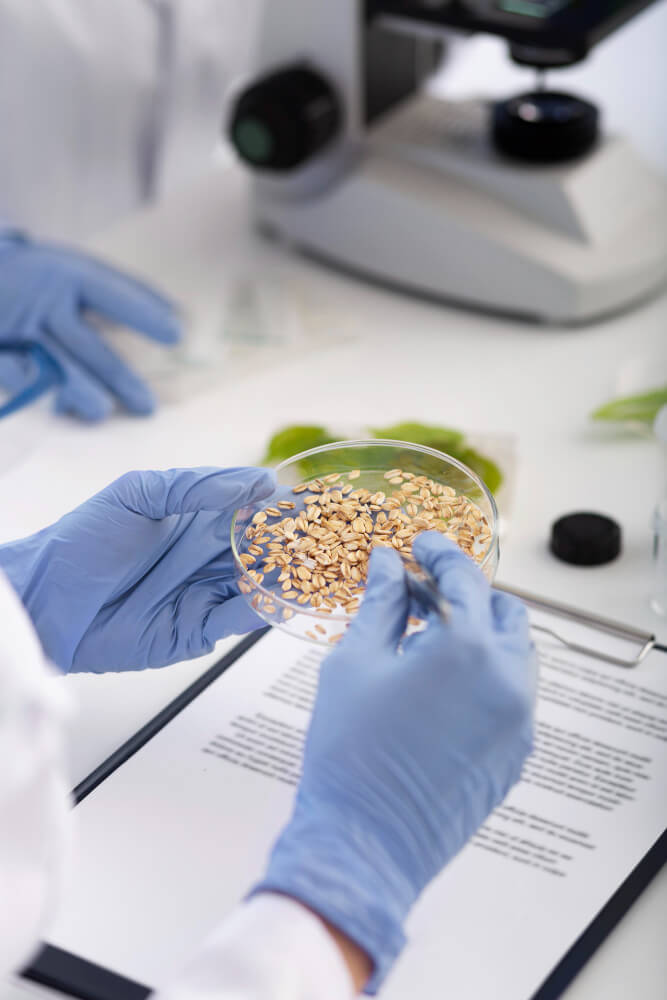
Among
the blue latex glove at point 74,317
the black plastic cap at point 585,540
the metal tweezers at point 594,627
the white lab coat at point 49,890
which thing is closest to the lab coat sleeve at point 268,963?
the white lab coat at point 49,890

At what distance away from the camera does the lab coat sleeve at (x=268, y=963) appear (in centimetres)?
70

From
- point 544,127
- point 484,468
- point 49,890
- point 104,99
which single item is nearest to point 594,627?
point 484,468

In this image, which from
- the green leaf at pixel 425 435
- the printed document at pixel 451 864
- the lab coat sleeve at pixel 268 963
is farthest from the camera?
the green leaf at pixel 425 435

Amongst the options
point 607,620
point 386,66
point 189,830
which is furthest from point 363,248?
point 189,830

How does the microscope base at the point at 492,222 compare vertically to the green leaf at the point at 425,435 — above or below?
above

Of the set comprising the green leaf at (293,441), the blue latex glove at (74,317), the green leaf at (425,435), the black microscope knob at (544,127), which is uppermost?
the black microscope knob at (544,127)

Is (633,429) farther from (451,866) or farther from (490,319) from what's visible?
(451,866)

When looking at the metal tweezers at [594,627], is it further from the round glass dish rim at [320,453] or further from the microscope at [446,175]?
the microscope at [446,175]

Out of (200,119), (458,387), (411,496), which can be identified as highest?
(200,119)

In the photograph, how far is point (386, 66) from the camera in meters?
1.71

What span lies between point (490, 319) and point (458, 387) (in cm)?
19

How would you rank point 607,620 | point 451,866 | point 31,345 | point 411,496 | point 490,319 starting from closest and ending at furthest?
point 451,866 → point 411,496 → point 607,620 → point 31,345 → point 490,319

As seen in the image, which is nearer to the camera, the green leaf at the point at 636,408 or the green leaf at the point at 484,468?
the green leaf at the point at 484,468

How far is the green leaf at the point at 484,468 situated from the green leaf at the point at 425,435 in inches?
0.8
